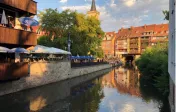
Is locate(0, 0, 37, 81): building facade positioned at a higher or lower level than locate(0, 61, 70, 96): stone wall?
higher

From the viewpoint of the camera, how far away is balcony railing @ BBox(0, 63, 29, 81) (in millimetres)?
18589

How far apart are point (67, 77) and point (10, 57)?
1428 cm

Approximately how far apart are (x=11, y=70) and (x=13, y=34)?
3006 mm

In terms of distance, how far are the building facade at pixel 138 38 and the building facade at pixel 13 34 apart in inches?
2871

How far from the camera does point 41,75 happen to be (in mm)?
27344

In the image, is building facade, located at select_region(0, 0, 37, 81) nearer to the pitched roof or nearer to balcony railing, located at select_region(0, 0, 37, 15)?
balcony railing, located at select_region(0, 0, 37, 15)

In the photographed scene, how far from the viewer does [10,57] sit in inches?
883

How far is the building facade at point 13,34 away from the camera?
1868cm

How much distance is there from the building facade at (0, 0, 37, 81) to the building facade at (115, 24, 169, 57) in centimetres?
7291

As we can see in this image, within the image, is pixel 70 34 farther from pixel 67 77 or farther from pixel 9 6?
pixel 9 6

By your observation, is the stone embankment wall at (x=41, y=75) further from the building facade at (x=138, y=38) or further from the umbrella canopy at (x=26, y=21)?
the building facade at (x=138, y=38)

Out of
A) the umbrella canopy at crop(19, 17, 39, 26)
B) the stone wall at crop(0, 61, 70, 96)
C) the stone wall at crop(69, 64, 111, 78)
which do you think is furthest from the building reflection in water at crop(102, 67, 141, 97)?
the umbrella canopy at crop(19, 17, 39, 26)

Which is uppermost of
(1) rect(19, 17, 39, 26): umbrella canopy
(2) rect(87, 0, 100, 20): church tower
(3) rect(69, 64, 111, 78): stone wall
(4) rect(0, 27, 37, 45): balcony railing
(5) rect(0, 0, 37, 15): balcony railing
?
(2) rect(87, 0, 100, 20): church tower

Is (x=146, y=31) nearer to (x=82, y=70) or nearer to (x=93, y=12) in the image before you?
(x=93, y=12)
